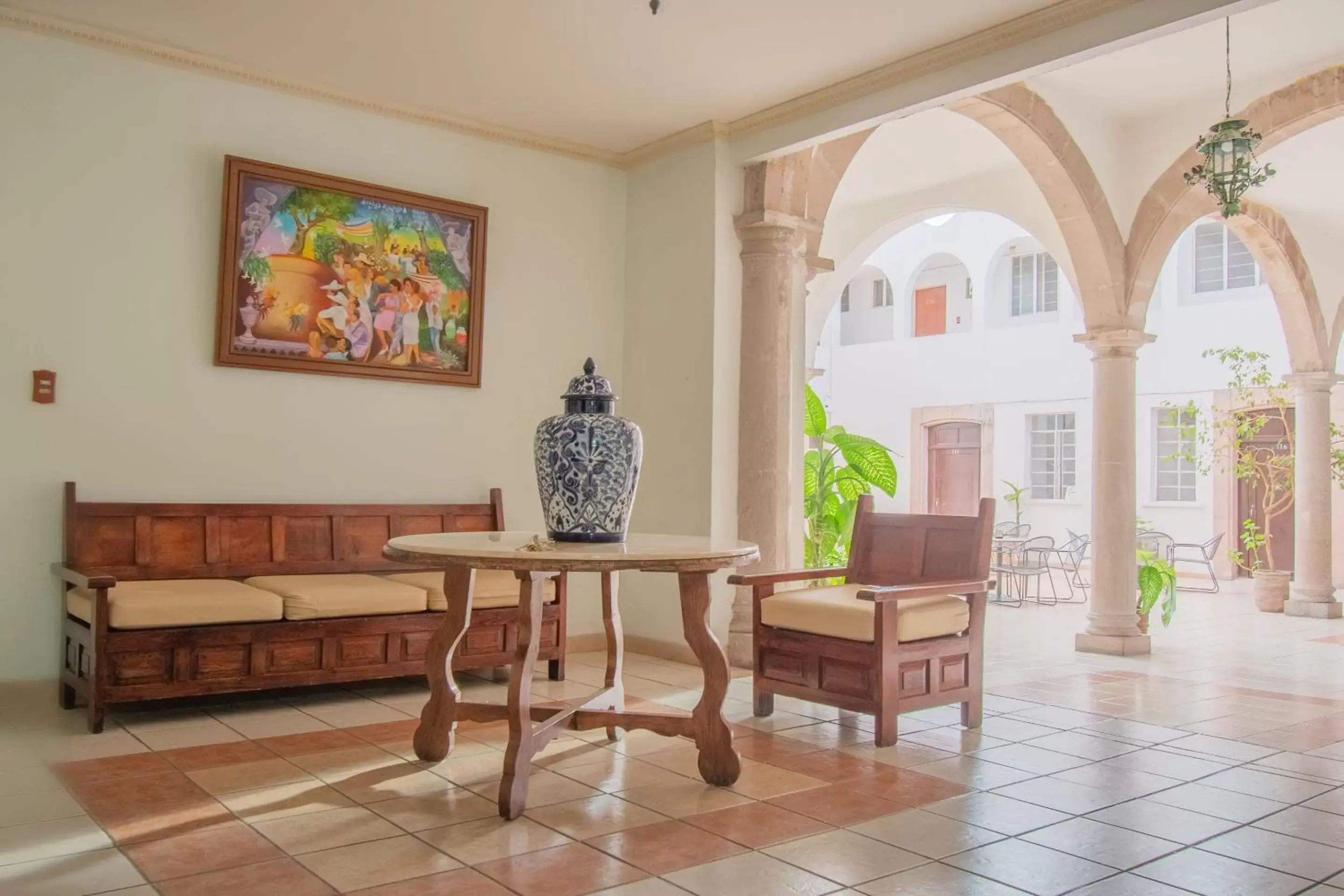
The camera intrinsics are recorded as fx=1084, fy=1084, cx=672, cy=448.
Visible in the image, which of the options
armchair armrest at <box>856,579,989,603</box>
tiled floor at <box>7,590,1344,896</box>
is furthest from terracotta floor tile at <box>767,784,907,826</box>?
armchair armrest at <box>856,579,989,603</box>

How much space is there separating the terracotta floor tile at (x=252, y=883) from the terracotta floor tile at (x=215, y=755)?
1.12 m

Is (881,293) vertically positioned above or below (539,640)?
above

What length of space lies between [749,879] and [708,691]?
972mm

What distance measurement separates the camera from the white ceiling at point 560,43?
4.73 m

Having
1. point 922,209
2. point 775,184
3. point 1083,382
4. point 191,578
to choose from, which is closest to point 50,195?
point 191,578

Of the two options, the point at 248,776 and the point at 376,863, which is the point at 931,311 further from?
the point at 376,863

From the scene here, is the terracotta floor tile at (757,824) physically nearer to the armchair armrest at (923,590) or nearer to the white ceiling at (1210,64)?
the armchair armrest at (923,590)

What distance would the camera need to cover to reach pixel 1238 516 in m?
13.7

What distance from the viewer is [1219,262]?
14.2 metres

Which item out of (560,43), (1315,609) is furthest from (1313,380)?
(560,43)

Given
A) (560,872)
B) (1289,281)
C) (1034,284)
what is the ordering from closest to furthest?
(560,872) → (1289,281) → (1034,284)

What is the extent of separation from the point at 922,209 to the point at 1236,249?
23.3 feet

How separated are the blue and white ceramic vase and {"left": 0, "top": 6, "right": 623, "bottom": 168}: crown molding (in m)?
2.96

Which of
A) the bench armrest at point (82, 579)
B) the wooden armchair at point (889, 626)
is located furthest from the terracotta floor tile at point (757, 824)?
the bench armrest at point (82, 579)
